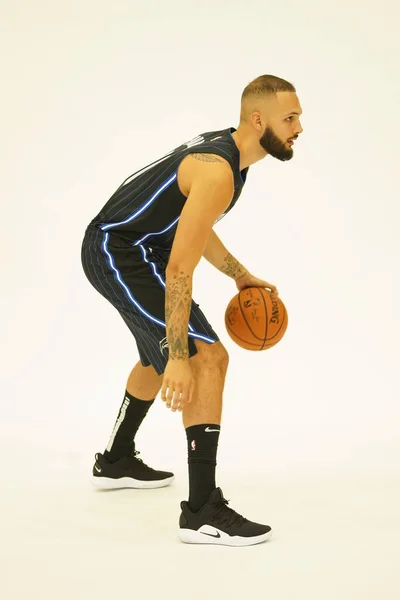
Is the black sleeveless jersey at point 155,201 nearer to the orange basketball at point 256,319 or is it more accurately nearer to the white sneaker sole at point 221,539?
the orange basketball at point 256,319

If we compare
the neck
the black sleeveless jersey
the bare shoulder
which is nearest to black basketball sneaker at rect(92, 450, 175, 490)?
the black sleeveless jersey

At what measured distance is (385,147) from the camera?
7711 mm

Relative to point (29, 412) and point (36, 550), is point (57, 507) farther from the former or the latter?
point (29, 412)

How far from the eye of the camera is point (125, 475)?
4801mm

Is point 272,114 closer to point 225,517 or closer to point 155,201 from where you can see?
point 155,201

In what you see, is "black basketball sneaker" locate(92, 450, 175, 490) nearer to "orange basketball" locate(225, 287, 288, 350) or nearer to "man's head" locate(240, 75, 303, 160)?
"orange basketball" locate(225, 287, 288, 350)

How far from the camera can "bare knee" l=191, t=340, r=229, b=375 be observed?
3.81 m

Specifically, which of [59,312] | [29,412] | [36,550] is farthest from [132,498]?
[59,312]

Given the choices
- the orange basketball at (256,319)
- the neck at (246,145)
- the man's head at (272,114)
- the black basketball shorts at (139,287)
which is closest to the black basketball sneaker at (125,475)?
the black basketball shorts at (139,287)

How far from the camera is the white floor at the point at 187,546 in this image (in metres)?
3.15

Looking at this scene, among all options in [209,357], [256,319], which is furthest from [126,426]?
[209,357]

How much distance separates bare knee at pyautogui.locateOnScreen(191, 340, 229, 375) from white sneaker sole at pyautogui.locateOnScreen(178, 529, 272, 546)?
720 mm

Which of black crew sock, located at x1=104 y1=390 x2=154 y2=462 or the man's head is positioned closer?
the man's head

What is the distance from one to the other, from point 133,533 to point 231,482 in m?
0.99
